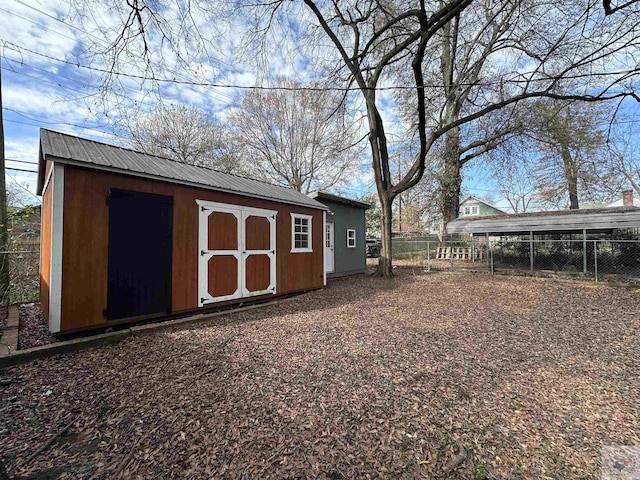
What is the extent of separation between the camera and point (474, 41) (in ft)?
32.5

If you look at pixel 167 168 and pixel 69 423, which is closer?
pixel 69 423

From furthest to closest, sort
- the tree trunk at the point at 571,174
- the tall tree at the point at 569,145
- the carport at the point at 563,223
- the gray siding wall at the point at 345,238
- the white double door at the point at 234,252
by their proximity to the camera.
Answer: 1. the tree trunk at the point at 571,174
2. the tall tree at the point at 569,145
3. the gray siding wall at the point at 345,238
4. the carport at the point at 563,223
5. the white double door at the point at 234,252

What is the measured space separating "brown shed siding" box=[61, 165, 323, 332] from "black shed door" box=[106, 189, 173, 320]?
10cm

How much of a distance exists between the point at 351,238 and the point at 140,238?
8.32 meters

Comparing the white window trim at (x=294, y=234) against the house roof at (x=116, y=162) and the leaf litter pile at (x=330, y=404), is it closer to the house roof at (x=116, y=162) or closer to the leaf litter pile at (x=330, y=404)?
the house roof at (x=116, y=162)

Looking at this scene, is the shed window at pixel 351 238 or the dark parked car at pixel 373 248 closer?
the shed window at pixel 351 238

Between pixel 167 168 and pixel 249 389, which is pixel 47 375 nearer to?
pixel 249 389

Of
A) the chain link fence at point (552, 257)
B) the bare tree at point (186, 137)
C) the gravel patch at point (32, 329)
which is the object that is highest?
the bare tree at point (186, 137)

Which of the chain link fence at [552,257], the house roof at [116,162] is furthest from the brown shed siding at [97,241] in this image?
the chain link fence at [552,257]

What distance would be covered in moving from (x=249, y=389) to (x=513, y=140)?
15632 mm

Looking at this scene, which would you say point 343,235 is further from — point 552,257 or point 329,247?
point 552,257

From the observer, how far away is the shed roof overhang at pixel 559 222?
923 centimetres

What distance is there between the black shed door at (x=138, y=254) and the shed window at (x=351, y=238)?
301 inches

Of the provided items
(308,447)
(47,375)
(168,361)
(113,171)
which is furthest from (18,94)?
(308,447)
